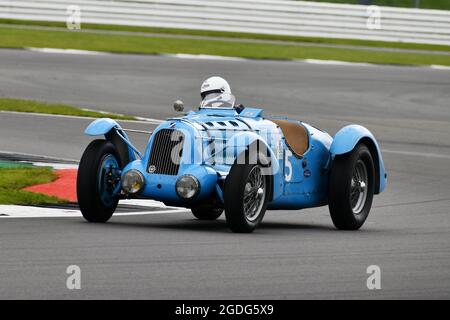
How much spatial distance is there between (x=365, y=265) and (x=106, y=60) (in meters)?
21.5

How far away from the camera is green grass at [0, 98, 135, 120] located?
21.6m

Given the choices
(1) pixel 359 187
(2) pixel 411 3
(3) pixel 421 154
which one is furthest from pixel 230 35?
(1) pixel 359 187


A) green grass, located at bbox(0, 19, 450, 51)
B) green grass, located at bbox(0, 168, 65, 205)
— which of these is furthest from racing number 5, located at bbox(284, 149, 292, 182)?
green grass, located at bbox(0, 19, 450, 51)

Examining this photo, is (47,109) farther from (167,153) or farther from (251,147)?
(251,147)

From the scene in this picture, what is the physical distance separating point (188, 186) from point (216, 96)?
1.43 meters

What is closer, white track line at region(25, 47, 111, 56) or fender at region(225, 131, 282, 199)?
fender at region(225, 131, 282, 199)

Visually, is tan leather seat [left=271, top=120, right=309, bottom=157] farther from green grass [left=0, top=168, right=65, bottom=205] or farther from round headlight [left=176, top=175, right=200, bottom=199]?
green grass [left=0, top=168, right=65, bottom=205]

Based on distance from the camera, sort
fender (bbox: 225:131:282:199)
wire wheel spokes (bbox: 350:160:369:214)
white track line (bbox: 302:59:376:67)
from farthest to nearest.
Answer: white track line (bbox: 302:59:376:67)
wire wheel spokes (bbox: 350:160:369:214)
fender (bbox: 225:131:282:199)

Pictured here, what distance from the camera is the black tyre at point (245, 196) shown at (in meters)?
10.5

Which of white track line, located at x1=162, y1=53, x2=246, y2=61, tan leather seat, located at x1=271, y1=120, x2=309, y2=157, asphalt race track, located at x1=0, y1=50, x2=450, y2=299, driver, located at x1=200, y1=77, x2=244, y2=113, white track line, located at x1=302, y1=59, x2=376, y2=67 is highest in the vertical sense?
Result: white track line, located at x1=162, y1=53, x2=246, y2=61

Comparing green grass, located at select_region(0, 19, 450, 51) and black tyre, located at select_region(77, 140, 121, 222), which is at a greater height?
green grass, located at select_region(0, 19, 450, 51)

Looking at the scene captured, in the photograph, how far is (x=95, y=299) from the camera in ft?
24.3

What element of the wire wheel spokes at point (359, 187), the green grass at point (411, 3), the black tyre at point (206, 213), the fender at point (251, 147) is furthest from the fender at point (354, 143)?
the green grass at point (411, 3)

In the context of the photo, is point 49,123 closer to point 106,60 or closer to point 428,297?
point 106,60
